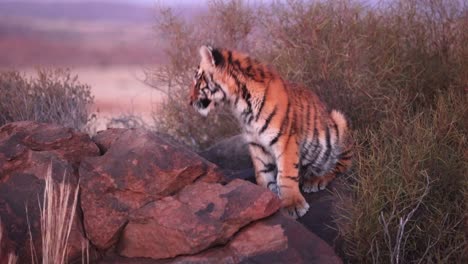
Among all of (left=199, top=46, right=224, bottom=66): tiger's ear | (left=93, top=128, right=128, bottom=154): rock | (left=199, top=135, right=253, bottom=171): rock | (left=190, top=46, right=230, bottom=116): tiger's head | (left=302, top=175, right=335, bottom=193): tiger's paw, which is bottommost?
(left=199, top=135, right=253, bottom=171): rock

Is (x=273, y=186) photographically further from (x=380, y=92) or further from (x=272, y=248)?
(x=380, y=92)

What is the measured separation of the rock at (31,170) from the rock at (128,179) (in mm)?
127

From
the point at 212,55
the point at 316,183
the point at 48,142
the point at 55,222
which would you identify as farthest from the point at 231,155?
the point at 55,222

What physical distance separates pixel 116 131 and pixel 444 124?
→ 3381 millimetres

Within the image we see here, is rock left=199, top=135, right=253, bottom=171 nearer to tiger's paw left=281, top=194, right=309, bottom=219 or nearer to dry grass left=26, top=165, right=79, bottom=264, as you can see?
tiger's paw left=281, top=194, right=309, bottom=219

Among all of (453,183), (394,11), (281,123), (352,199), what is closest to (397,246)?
(352,199)

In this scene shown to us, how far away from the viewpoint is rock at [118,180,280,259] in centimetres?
536

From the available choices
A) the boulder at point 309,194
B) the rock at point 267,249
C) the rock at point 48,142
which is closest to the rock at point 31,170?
the rock at point 48,142

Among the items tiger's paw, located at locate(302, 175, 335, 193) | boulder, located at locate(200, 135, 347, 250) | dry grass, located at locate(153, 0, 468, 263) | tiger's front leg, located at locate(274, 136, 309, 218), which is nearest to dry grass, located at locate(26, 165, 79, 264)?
boulder, located at locate(200, 135, 347, 250)

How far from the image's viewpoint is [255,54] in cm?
1043

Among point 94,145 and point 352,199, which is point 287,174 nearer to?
point 352,199

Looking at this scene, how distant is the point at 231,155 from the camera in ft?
28.9

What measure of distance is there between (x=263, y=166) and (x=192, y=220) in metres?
1.94

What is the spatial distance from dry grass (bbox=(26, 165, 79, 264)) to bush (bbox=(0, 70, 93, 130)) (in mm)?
3800
